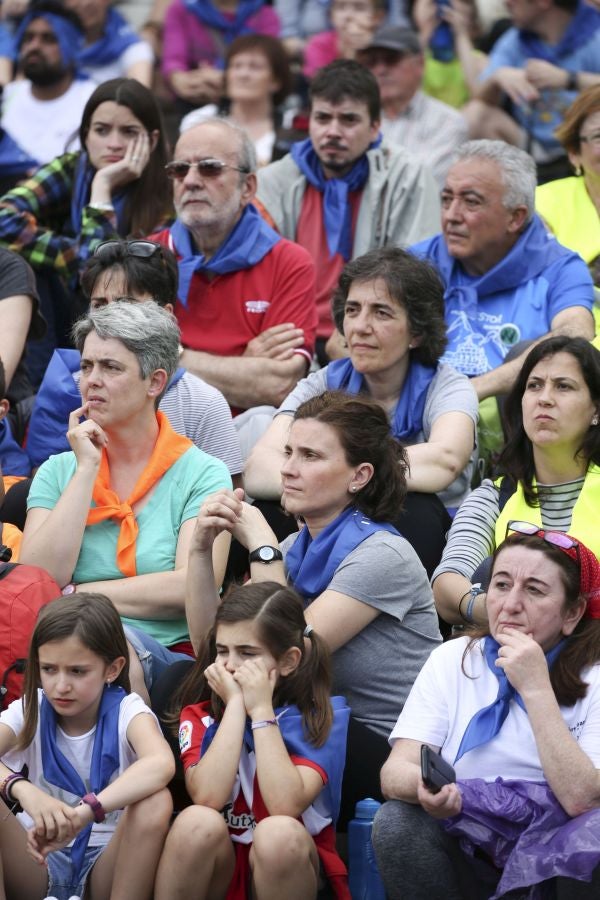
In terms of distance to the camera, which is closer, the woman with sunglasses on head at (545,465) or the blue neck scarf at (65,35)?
the woman with sunglasses on head at (545,465)

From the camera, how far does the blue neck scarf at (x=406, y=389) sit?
5.07m

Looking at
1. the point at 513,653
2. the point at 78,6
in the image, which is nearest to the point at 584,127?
the point at 513,653

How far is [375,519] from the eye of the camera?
4254 mm

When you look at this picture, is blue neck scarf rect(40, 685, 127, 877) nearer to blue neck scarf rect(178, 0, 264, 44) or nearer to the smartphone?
the smartphone

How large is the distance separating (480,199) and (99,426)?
6.42 feet

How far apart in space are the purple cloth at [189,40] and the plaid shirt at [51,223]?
111 inches

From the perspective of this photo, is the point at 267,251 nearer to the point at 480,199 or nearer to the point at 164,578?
the point at 480,199

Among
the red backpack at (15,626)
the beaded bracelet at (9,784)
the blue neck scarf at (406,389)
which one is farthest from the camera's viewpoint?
the blue neck scarf at (406,389)

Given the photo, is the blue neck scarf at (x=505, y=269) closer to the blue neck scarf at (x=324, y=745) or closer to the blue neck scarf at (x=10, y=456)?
the blue neck scarf at (x=10, y=456)

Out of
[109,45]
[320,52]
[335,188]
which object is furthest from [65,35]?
[335,188]

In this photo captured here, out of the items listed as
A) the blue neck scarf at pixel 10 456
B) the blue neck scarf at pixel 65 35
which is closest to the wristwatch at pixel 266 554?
the blue neck scarf at pixel 10 456

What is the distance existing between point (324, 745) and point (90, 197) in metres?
3.17

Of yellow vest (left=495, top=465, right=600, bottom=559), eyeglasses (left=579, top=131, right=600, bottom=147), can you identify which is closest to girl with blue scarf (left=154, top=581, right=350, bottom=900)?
yellow vest (left=495, top=465, right=600, bottom=559)

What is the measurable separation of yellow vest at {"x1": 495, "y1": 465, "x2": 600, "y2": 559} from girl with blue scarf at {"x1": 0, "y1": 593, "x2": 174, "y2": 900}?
4.14 feet
